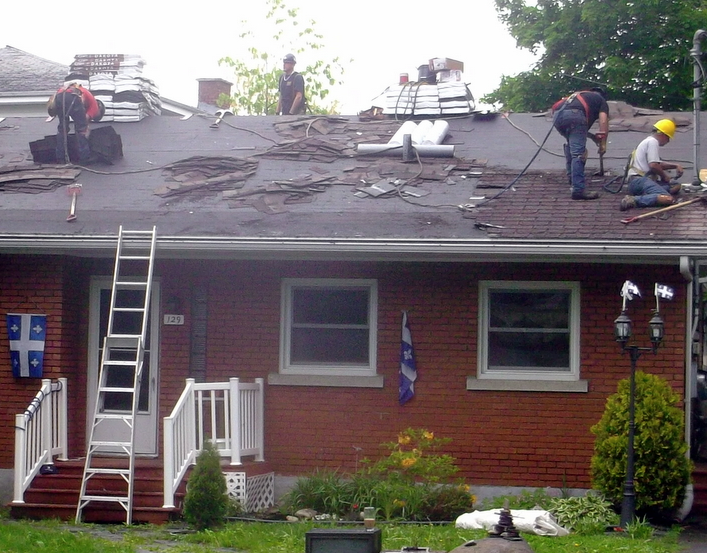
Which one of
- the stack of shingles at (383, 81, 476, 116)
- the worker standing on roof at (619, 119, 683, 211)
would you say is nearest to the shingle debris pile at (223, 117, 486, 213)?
the stack of shingles at (383, 81, 476, 116)

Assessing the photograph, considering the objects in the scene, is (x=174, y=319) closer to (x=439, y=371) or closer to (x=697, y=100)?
(x=439, y=371)

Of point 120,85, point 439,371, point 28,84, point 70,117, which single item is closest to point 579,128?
point 439,371

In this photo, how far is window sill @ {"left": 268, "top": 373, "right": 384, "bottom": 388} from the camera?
11.0m

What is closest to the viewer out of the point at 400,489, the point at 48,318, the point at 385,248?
the point at 400,489

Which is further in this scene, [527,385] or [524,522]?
[527,385]

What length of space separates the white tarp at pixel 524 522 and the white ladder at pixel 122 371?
10.6 ft

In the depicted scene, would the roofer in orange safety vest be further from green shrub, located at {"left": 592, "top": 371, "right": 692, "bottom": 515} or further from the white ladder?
green shrub, located at {"left": 592, "top": 371, "right": 692, "bottom": 515}

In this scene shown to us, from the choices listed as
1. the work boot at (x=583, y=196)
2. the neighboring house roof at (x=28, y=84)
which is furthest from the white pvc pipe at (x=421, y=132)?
the neighboring house roof at (x=28, y=84)

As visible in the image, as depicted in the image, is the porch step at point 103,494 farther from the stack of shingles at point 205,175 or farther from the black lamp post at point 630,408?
the black lamp post at point 630,408

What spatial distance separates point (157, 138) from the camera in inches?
565

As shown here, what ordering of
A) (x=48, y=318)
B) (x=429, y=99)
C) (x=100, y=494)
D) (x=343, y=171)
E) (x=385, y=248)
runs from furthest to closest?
(x=429, y=99), (x=343, y=171), (x=48, y=318), (x=100, y=494), (x=385, y=248)

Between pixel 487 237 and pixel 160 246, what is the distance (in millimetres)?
3327

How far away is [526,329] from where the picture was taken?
434 inches

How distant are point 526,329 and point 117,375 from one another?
4.52m
